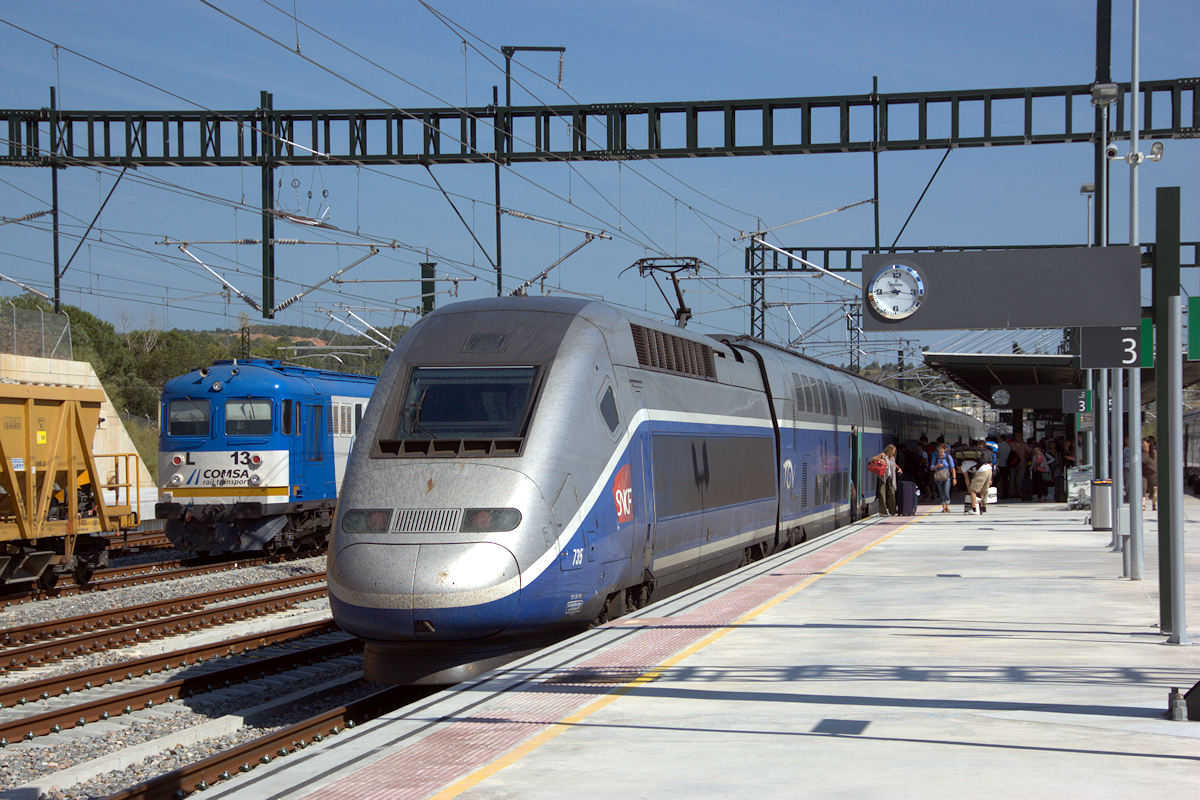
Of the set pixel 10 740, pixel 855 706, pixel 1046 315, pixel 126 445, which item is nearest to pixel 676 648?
pixel 855 706

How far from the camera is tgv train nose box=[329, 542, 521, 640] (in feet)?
31.5

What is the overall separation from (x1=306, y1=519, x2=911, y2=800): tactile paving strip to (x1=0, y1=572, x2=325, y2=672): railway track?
20.2 feet

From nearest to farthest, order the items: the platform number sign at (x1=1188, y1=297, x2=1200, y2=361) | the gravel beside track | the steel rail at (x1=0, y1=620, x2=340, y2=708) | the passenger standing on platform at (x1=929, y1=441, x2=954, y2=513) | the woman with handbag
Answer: the gravel beside track, the steel rail at (x1=0, y1=620, x2=340, y2=708), the platform number sign at (x1=1188, y1=297, x2=1200, y2=361), the woman with handbag, the passenger standing on platform at (x1=929, y1=441, x2=954, y2=513)

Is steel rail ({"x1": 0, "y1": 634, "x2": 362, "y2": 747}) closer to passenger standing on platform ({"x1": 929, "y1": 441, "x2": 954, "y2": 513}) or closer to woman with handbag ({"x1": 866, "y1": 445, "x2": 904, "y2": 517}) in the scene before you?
woman with handbag ({"x1": 866, "y1": 445, "x2": 904, "y2": 517})

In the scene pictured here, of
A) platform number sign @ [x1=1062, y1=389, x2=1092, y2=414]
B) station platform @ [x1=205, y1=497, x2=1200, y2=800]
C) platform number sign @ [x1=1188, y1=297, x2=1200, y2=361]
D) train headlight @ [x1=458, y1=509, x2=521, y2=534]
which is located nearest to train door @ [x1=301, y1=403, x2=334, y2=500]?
station platform @ [x1=205, y1=497, x2=1200, y2=800]

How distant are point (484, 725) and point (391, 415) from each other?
4108 mm

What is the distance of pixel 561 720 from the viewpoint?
25.4ft

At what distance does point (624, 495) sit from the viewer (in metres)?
11.9

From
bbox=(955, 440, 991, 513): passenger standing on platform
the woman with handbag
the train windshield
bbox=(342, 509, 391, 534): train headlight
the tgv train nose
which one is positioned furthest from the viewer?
bbox=(955, 440, 991, 513): passenger standing on platform

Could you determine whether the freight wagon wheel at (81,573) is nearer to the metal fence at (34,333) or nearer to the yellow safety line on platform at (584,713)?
the metal fence at (34,333)

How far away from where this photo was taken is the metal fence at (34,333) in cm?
2683

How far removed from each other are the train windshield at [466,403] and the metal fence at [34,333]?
1864 cm

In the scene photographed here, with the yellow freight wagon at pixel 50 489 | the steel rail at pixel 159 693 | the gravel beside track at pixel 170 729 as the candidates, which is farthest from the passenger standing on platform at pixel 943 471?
the gravel beside track at pixel 170 729

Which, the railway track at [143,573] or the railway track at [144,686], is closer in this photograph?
the railway track at [144,686]
